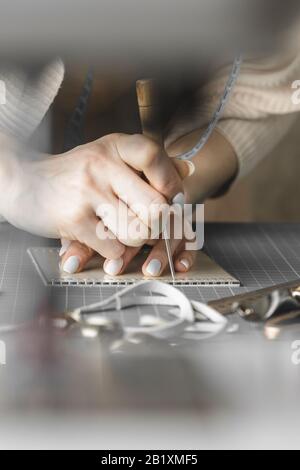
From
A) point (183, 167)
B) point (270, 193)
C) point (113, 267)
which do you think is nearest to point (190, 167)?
point (183, 167)

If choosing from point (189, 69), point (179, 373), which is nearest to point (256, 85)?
point (189, 69)

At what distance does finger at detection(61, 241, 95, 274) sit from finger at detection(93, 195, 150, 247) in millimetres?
29

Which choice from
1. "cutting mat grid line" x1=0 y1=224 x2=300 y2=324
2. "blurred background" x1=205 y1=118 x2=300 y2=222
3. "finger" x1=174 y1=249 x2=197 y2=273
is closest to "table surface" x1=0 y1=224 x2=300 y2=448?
"cutting mat grid line" x1=0 y1=224 x2=300 y2=324

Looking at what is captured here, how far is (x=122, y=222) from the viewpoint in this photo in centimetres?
66

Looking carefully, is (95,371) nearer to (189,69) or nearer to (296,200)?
(189,69)

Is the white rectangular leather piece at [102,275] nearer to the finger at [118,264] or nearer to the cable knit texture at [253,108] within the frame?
the finger at [118,264]

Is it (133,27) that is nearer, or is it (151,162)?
(133,27)

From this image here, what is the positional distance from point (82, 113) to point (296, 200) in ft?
2.73

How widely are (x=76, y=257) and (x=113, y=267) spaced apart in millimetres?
32

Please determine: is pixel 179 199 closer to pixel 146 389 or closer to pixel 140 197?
pixel 140 197

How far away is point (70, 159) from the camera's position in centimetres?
66

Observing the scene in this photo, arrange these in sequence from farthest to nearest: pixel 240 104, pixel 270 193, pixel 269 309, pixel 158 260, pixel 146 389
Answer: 1. pixel 270 193
2. pixel 240 104
3. pixel 158 260
4. pixel 269 309
5. pixel 146 389

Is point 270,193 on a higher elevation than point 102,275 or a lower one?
higher

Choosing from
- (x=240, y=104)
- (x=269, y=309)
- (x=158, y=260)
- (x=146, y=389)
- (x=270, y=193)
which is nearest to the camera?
(x=146, y=389)
